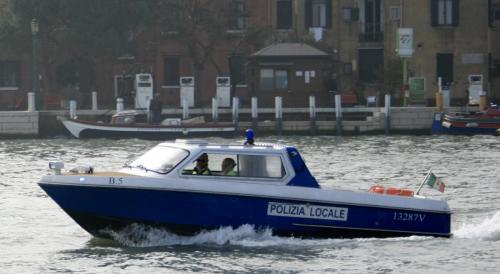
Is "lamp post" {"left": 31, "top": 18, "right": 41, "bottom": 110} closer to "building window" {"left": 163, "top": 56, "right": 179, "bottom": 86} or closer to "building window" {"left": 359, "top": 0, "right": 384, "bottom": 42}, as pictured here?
"building window" {"left": 163, "top": 56, "right": 179, "bottom": 86}

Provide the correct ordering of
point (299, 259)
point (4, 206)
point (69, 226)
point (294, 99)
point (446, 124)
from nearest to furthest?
point (299, 259) < point (69, 226) < point (4, 206) < point (446, 124) < point (294, 99)

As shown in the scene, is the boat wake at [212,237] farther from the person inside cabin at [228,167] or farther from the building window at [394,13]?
the building window at [394,13]

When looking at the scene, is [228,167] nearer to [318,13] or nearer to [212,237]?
[212,237]

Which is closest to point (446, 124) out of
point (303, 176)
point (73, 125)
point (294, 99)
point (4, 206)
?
point (294, 99)

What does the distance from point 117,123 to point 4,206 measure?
23.9 metres

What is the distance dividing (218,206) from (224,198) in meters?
0.17

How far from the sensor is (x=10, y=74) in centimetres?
6738

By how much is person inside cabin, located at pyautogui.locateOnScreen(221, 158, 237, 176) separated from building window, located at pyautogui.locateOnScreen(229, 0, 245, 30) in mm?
41358

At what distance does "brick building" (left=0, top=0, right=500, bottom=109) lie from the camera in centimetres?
6147

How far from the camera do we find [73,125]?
54.3m

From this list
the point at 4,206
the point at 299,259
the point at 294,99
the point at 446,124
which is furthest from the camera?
the point at 294,99

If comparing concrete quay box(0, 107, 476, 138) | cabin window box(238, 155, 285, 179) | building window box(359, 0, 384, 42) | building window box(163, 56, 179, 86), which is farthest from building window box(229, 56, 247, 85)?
cabin window box(238, 155, 285, 179)

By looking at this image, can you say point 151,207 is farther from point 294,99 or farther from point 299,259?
point 294,99

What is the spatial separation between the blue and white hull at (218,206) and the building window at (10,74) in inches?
1757
